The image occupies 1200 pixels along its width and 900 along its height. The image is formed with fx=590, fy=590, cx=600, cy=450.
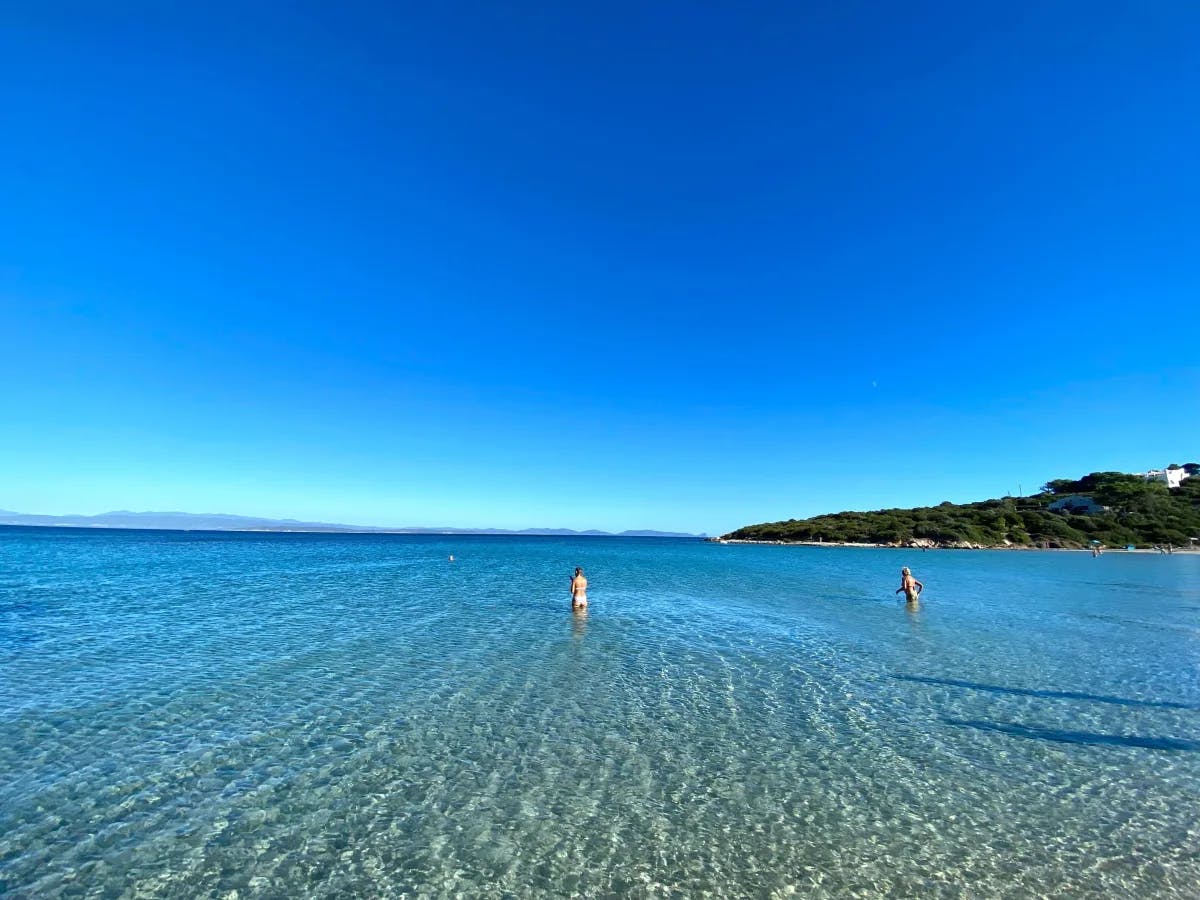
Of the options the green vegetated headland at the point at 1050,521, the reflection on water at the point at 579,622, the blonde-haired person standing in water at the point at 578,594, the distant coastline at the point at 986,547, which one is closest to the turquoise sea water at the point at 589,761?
the reflection on water at the point at 579,622

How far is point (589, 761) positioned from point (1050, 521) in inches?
5945

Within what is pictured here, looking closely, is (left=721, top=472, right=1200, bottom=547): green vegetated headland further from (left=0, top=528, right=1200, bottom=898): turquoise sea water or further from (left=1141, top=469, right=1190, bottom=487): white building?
(left=0, top=528, right=1200, bottom=898): turquoise sea water

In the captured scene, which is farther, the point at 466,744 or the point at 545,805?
the point at 466,744


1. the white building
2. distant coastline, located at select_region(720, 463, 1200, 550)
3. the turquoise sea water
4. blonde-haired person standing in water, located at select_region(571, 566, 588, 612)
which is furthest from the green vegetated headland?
blonde-haired person standing in water, located at select_region(571, 566, 588, 612)

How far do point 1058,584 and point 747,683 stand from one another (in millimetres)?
45047

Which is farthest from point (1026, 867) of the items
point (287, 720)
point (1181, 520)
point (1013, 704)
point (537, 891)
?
point (1181, 520)

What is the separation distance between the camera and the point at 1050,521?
126m

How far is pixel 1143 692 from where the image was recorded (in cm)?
1517

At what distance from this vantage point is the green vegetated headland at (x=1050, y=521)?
11769 centimetres

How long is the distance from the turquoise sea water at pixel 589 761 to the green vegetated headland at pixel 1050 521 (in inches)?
4714

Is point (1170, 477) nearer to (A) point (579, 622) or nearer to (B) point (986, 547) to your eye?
(B) point (986, 547)

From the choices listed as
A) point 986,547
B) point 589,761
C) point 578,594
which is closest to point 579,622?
point 578,594

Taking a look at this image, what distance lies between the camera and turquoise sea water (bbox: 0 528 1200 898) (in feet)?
23.5

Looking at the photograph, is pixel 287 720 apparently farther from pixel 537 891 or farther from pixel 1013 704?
pixel 1013 704
